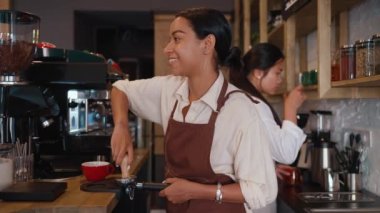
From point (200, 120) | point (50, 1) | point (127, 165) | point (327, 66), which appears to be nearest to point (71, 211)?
point (127, 165)

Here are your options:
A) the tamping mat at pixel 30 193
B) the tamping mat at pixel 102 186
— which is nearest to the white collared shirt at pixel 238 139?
the tamping mat at pixel 102 186

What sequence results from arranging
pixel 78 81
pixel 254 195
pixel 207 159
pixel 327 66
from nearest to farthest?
pixel 254 195 → pixel 207 159 → pixel 327 66 → pixel 78 81

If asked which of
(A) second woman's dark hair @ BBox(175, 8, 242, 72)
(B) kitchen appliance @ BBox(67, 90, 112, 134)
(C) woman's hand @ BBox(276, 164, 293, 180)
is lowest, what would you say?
(C) woman's hand @ BBox(276, 164, 293, 180)

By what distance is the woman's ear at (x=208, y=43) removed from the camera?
4.13ft

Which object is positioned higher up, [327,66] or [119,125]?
[327,66]

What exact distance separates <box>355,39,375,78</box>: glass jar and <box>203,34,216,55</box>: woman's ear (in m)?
0.61

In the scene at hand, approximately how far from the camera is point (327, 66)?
1.76 meters

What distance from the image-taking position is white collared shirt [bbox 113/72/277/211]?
115 cm

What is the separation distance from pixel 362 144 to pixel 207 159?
41.0 inches

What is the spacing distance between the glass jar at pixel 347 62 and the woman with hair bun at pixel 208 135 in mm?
577

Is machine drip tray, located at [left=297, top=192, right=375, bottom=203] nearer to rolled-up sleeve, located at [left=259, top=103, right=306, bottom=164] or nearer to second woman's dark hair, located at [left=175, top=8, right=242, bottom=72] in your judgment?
rolled-up sleeve, located at [left=259, top=103, right=306, bottom=164]

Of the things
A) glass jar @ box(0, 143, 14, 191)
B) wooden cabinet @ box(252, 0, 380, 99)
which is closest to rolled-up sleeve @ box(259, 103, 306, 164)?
wooden cabinet @ box(252, 0, 380, 99)

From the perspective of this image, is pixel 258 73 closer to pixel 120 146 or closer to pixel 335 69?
pixel 335 69

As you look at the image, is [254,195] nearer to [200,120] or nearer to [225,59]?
[200,120]
